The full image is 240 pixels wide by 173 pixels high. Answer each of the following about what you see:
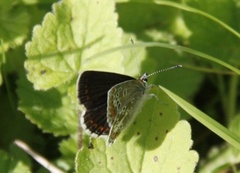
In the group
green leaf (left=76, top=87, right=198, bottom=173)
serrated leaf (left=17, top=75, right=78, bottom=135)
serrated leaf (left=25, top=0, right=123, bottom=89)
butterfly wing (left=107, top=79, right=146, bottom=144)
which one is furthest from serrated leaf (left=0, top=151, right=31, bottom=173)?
butterfly wing (left=107, top=79, right=146, bottom=144)

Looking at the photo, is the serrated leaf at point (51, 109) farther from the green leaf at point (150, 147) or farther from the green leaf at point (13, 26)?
the green leaf at point (150, 147)

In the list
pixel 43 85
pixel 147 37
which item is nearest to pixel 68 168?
pixel 43 85

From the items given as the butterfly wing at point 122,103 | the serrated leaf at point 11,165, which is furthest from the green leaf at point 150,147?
the serrated leaf at point 11,165

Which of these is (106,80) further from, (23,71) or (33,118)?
(23,71)

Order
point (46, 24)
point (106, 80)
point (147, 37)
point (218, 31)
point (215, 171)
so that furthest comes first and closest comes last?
point (147, 37) → point (218, 31) → point (215, 171) → point (46, 24) → point (106, 80)

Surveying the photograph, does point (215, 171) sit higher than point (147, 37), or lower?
lower

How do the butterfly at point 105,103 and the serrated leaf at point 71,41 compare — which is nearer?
the butterfly at point 105,103

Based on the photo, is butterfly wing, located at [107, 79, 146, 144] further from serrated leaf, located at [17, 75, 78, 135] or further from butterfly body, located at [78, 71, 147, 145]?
serrated leaf, located at [17, 75, 78, 135]
